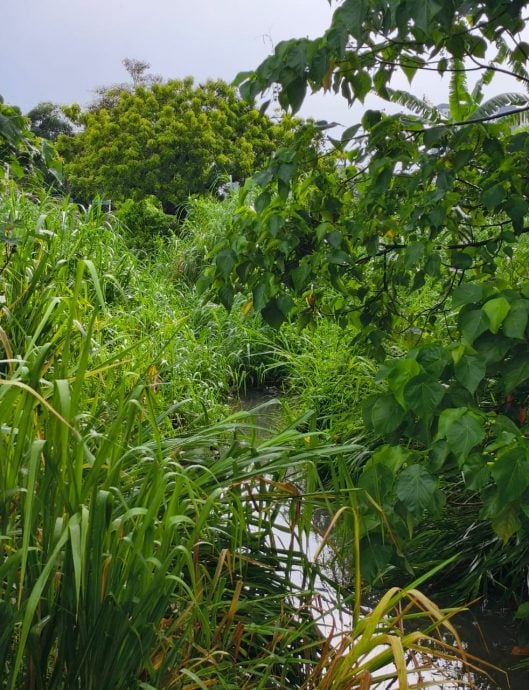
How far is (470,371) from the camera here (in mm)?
2012

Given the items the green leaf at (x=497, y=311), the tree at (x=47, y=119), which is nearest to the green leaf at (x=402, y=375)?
the green leaf at (x=497, y=311)

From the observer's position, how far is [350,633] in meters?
2.04

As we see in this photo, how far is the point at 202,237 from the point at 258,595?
7860 millimetres

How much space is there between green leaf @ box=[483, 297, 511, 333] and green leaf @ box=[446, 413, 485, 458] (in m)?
0.22

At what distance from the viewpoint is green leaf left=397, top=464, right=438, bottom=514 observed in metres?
2.01

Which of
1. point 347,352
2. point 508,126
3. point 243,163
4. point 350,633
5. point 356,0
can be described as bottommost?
point 350,633

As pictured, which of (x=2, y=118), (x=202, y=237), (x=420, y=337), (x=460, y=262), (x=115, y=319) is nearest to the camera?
(x=2, y=118)

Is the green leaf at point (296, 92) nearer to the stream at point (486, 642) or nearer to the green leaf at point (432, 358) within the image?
the green leaf at point (432, 358)

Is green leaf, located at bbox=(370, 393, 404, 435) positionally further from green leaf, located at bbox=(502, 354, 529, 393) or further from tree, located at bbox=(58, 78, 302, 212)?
tree, located at bbox=(58, 78, 302, 212)

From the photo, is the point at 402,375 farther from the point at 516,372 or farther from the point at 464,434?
the point at 516,372

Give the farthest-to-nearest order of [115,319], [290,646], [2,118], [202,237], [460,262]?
[202,237] → [115,319] → [460,262] → [2,118] → [290,646]

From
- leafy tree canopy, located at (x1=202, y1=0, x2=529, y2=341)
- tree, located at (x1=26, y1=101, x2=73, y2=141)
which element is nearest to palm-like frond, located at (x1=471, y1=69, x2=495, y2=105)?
leafy tree canopy, located at (x1=202, y1=0, x2=529, y2=341)

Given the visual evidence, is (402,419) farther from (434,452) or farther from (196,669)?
(196,669)

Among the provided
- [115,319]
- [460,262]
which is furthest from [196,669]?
[115,319]
